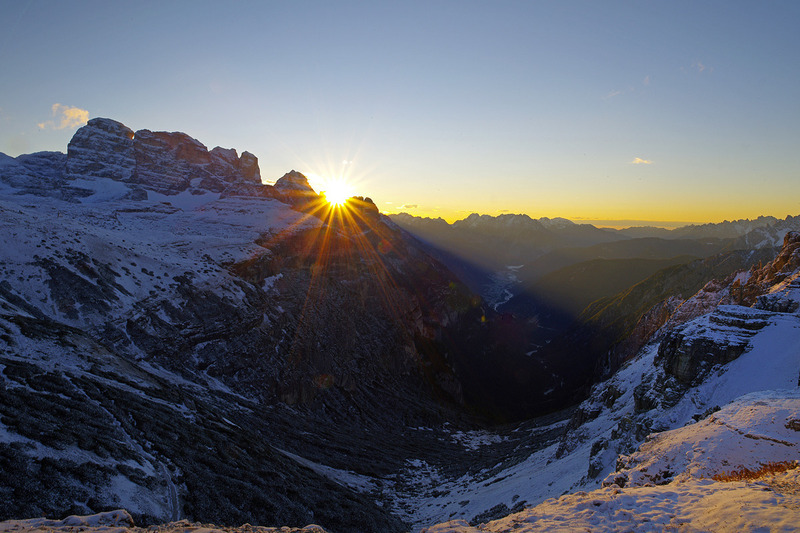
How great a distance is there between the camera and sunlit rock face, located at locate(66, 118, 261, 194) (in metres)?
121

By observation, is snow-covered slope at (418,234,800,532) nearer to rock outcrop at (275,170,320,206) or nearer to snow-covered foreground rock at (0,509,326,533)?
snow-covered foreground rock at (0,509,326,533)

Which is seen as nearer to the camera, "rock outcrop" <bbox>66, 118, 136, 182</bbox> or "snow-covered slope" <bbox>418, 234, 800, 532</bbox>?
"snow-covered slope" <bbox>418, 234, 800, 532</bbox>

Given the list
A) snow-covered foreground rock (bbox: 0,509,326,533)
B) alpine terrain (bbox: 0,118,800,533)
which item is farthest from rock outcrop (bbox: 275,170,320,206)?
snow-covered foreground rock (bbox: 0,509,326,533)

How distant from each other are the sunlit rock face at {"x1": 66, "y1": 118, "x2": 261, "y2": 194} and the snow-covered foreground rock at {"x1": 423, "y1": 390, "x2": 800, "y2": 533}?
137 m

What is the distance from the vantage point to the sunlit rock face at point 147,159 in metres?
121

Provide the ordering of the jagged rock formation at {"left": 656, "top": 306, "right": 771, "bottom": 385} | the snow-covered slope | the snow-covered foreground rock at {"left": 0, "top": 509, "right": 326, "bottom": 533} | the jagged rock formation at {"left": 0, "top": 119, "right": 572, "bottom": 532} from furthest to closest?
1. the jagged rock formation at {"left": 656, "top": 306, "right": 771, "bottom": 385}
2. the jagged rock formation at {"left": 0, "top": 119, "right": 572, "bottom": 532}
3. the snow-covered slope
4. the snow-covered foreground rock at {"left": 0, "top": 509, "right": 326, "bottom": 533}

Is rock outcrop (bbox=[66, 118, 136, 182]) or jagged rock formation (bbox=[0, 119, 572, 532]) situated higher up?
rock outcrop (bbox=[66, 118, 136, 182])

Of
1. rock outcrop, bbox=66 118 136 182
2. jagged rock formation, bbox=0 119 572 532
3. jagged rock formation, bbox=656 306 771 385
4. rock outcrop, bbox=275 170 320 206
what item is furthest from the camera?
rock outcrop, bbox=275 170 320 206

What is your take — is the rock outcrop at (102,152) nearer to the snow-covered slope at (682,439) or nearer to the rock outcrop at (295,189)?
the rock outcrop at (295,189)

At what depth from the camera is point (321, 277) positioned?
86750 millimetres

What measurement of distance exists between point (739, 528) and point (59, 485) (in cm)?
2199

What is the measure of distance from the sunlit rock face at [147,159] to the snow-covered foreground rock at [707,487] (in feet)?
448

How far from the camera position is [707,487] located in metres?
13.3

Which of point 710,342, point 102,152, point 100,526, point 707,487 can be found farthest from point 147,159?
point 707,487
